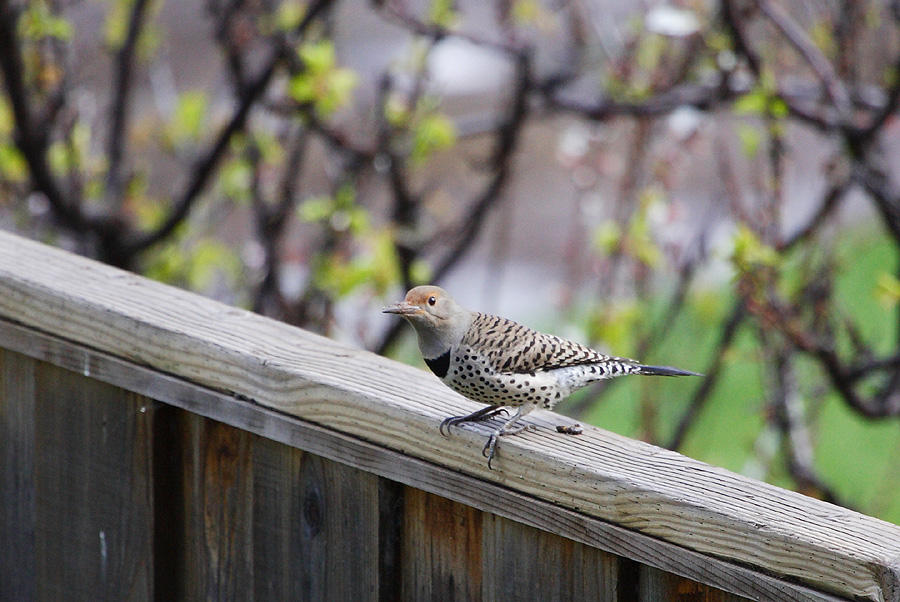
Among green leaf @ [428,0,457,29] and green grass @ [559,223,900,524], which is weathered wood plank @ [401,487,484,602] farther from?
green grass @ [559,223,900,524]

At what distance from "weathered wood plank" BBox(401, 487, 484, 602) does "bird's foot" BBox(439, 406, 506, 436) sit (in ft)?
0.36

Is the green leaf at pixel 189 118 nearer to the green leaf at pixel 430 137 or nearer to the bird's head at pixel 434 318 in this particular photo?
the green leaf at pixel 430 137

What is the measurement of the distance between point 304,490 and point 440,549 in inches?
10.2

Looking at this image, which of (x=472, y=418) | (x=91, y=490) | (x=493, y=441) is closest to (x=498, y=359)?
(x=472, y=418)

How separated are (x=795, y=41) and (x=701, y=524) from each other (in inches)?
95.8

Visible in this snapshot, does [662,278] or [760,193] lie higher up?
[760,193]

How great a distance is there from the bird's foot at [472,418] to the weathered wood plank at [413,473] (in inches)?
2.6

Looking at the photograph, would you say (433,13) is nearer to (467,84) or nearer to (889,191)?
(889,191)

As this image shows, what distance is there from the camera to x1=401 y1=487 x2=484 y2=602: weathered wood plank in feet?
5.41

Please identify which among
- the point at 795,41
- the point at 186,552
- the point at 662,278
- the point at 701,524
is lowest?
the point at 662,278

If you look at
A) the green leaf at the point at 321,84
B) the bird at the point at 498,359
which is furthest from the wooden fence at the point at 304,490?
the green leaf at the point at 321,84

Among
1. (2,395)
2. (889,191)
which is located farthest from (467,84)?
(2,395)

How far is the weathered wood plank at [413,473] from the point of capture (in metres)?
1.41

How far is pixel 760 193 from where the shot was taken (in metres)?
3.81
